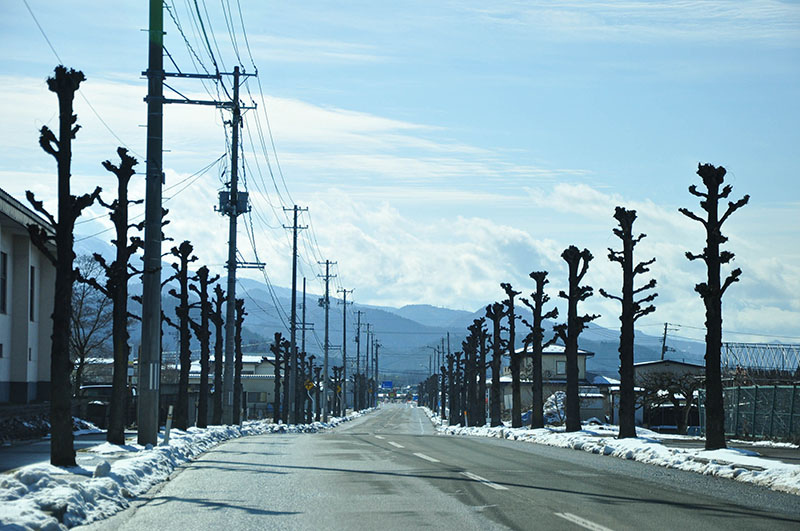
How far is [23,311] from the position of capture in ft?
130

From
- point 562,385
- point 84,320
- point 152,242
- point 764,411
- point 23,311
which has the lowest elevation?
point 562,385

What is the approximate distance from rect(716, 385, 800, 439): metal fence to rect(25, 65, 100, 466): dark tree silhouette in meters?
26.0

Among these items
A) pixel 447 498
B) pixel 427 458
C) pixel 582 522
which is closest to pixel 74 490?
pixel 447 498

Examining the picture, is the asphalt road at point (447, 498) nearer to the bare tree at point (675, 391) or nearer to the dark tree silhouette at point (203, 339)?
the dark tree silhouette at point (203, 339)

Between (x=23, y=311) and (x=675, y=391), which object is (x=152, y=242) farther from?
(x=675, y=391)

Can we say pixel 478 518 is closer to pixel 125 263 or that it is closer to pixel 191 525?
pixel 191 525

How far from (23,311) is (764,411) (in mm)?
30895

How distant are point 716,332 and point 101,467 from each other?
17379 millimetres

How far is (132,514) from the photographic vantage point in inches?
499

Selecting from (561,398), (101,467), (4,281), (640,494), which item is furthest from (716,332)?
(561,398)

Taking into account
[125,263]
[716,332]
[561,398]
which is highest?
[125,263]

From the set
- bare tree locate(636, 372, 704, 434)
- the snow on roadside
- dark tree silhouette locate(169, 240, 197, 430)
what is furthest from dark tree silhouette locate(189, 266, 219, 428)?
bare tree locate(636, 372, 704, 434)

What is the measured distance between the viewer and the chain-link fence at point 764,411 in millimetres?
37594

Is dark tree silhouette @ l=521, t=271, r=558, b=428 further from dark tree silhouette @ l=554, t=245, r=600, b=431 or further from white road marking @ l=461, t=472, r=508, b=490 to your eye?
white road marking @ l=461, t=472, r=508, b=490
